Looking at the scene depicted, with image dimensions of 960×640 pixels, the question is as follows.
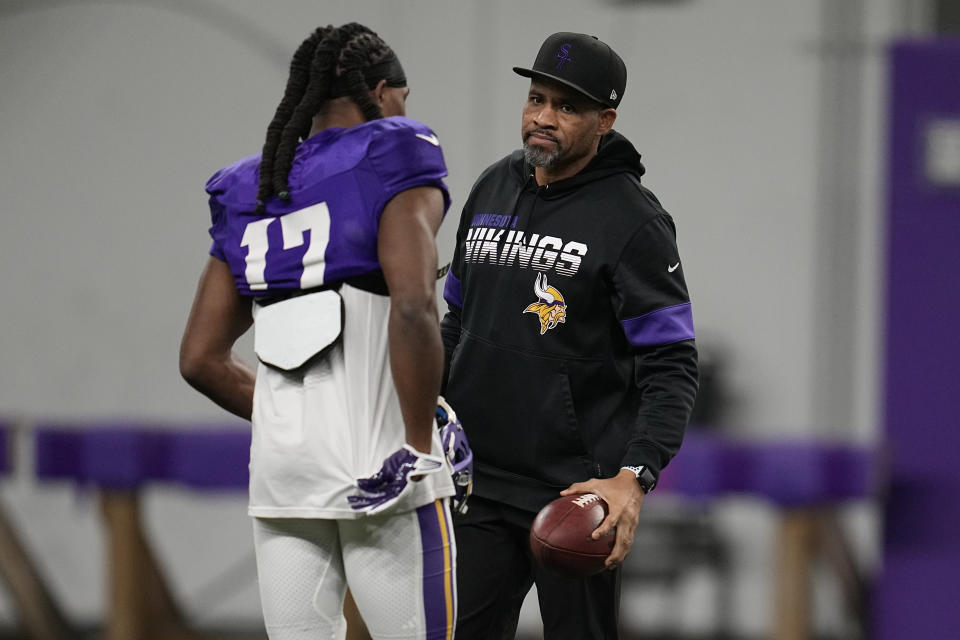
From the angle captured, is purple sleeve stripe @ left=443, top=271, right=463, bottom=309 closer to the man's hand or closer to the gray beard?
the gray beard

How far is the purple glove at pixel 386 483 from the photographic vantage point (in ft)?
5.97

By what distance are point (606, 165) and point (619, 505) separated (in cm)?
60

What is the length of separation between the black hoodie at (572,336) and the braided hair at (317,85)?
1.24ft

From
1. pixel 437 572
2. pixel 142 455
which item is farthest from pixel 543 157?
pixel 142 455

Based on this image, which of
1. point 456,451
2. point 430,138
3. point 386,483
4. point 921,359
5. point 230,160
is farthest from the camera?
point 230,160

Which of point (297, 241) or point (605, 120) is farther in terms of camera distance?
point (605, 120)

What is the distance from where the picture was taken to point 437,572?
1907mm

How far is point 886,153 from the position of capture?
381 centimetres

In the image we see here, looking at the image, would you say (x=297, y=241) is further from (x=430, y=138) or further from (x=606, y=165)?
(x=606, y=165)

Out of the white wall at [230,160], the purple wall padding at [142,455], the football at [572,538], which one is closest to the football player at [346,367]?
the football at [572,538]

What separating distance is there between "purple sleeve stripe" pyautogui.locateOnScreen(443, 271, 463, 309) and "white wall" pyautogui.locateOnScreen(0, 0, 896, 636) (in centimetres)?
289

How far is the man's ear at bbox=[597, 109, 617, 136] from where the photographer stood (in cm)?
217

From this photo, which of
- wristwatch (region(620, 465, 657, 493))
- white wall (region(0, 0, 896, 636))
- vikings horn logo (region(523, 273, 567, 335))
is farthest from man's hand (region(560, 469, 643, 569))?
white wall (region(0, 0, 896, 636))

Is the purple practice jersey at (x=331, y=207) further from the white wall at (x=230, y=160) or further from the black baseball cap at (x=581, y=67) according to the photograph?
the white wall at (x=230, y=160)
